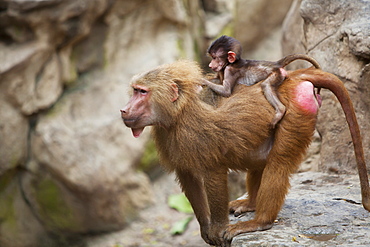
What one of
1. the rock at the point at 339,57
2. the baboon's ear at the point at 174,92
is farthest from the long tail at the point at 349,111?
the baboon's ear at the point at 174,92

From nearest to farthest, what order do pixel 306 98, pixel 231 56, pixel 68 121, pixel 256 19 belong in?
pixel 306 98 → pixel 231 56 → pixel 68 121 → pixel 256 19

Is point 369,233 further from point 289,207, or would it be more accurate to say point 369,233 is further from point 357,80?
point 357,80

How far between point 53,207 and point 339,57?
177 inches

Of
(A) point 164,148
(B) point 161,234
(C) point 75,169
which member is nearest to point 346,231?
(A) point 164,148

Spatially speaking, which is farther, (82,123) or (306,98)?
(82,123)

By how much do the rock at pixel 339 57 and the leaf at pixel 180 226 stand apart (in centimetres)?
254

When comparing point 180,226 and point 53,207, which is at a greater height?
point 53,207

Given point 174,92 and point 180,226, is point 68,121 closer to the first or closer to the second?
point 180,226

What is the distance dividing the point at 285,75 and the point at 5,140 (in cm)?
435

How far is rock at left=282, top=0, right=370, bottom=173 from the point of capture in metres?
4.34

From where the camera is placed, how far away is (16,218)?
7109 mm

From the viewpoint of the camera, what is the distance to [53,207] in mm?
7203

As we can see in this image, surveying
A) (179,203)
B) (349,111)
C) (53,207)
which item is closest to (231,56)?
(349,111)

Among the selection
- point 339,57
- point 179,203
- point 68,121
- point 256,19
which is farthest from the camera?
point 256,19
